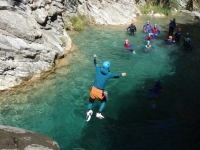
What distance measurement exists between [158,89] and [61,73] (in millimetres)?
5833

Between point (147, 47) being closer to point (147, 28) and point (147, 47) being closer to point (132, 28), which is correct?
point (132, 28)

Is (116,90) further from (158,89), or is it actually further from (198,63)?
(198,63)

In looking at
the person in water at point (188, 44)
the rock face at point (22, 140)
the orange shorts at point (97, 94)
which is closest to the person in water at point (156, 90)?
the orange shorts at point (97, 94)

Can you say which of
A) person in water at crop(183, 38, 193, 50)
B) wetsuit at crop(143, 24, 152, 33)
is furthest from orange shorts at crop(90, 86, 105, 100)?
wetsuit at crop(143, 24, 152, 33)

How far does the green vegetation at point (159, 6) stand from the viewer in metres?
33.5

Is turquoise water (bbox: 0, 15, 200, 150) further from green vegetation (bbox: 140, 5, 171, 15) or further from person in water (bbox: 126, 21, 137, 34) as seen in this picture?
green vegetation (bbox: 140, 5, 171, 15)

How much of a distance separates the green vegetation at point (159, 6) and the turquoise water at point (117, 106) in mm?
17886

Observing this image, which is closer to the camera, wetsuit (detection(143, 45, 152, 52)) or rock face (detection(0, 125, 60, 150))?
rock face (detection(0, 125, 60, 150))

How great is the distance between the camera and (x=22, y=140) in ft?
19.5

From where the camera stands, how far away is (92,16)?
24.9 metres

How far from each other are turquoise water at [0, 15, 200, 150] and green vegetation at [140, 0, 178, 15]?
17886mm

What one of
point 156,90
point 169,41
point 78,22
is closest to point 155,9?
point 169,41

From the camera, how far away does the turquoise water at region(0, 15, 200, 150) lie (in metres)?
9.35

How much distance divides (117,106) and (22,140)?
6.26 m
